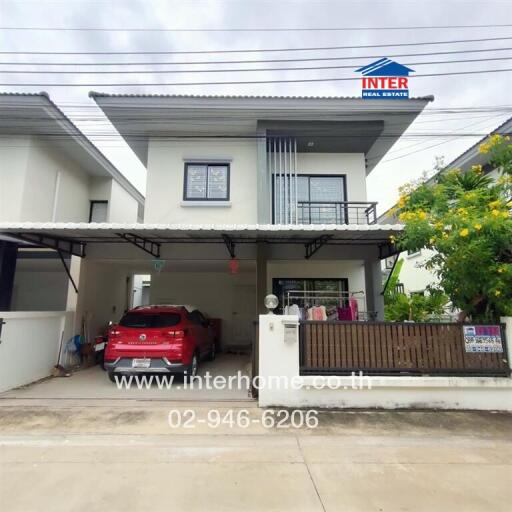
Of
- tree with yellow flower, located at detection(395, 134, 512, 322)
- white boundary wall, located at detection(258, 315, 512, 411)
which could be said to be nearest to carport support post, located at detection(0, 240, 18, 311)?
white boundary wall, located at detection(258, 315, 512, 411)

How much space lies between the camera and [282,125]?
28.9 ft

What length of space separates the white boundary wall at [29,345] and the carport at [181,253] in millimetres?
263

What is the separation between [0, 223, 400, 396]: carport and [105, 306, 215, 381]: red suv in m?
1.49

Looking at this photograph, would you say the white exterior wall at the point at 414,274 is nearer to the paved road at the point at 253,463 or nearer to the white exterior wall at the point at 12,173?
the paved road at the point at 253,463

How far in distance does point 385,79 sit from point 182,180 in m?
5.69

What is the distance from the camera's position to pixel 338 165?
378 inches

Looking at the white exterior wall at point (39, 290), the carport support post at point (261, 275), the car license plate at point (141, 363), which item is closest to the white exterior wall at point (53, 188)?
the white exterior wall at point (39, 290)

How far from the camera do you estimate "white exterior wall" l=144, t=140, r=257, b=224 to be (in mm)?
8891

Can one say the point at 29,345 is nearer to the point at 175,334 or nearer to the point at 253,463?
the point at 175,334

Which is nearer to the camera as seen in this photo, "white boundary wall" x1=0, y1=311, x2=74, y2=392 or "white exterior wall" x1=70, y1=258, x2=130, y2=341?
"white boundary wall" x1=0, y1=311, x2=74, y2=392

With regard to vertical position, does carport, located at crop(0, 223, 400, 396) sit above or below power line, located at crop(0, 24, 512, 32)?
below

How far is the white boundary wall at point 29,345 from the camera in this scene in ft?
19.3

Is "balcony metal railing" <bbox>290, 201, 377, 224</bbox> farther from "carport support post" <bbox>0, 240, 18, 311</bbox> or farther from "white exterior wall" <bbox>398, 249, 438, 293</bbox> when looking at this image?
"carport support post" <bbox>0, 240, 18, 311</bbox>

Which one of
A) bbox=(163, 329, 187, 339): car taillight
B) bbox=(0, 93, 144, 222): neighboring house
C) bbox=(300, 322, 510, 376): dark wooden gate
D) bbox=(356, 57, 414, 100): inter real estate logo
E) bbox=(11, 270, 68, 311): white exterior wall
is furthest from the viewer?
bbox=(11, 270, 68, 311): white exterior wall
